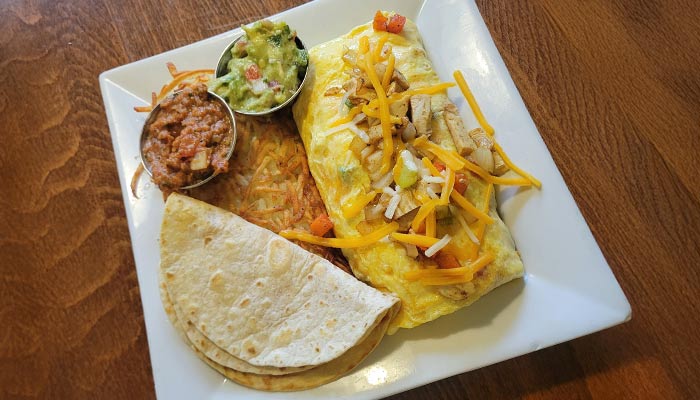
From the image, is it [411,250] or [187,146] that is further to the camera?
[187,146]

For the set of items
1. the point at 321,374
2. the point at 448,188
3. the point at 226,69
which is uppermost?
the point at 226,69

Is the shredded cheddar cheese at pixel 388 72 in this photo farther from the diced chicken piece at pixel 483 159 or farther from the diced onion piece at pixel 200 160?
the diced onion piece at pixel 200 160

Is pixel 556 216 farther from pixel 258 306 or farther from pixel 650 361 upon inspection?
pixel 258 306

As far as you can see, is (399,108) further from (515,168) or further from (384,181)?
(515,168)

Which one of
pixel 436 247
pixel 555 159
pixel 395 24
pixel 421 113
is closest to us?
pixel 436 247

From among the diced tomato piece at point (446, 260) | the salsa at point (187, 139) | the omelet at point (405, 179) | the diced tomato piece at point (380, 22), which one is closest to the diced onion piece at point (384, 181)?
the omelet at point (405, 179)

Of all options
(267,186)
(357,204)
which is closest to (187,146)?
(267,186)

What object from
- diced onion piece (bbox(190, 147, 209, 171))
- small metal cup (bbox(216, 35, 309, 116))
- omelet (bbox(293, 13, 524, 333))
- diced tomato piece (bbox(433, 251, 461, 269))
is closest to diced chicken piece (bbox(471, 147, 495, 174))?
omelet (bbox(293, 13, 524, 333))
